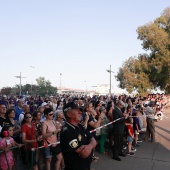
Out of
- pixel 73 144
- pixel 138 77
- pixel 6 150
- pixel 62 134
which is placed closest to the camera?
pixel 73 144

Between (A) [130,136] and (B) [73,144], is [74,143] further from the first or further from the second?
(A) [130,136]

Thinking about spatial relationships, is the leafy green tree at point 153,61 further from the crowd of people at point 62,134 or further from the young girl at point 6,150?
the young girl at point 6,150

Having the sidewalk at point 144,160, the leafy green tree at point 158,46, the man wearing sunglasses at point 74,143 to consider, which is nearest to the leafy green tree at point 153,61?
Answer: the leafy green tree at point 158,46

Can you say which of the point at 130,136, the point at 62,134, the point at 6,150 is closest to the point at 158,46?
the point at 130,136

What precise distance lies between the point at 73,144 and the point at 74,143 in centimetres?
2

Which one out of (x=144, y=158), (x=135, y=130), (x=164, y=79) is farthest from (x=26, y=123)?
(x=164, y=79)

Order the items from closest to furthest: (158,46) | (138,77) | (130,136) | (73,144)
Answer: (73,144), (130,136), (158,46), (138,77)

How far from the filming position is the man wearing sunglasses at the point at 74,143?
2908mm

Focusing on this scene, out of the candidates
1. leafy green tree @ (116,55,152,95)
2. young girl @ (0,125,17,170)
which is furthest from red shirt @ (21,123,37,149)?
leafy green tree @ (116,55,152,95)

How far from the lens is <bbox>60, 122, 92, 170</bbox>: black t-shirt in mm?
2920

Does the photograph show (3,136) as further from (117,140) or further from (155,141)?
(155,141)

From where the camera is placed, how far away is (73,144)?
289 centimetres

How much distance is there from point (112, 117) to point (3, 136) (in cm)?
407

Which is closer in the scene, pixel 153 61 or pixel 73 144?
pixel 73 144
